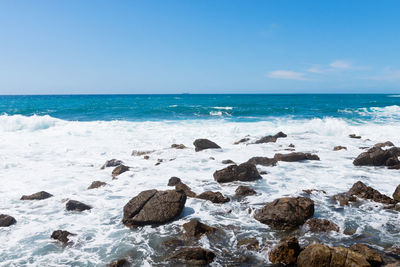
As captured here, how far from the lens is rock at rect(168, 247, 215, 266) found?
14.9ft

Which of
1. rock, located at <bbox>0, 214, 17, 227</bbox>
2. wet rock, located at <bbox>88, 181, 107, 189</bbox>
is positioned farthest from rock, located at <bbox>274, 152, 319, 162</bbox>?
rock, located at <bbox>0, 214, 17, 227</bbox>

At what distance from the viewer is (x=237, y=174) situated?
8.38 metres

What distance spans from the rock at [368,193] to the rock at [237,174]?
247 centimetres

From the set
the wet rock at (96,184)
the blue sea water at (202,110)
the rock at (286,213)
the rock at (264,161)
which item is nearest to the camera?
the rock at (286,213)

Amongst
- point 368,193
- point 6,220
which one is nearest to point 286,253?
point 368,193

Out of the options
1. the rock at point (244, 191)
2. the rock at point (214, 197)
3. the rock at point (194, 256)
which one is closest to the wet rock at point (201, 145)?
the rock at point (244, 191)

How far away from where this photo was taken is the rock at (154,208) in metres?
5.87

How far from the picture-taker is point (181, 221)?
593 cm

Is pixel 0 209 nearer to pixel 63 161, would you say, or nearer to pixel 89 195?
pixel 89 195

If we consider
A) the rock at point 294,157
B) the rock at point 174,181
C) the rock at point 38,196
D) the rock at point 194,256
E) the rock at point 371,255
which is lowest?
the rock at point 38,196

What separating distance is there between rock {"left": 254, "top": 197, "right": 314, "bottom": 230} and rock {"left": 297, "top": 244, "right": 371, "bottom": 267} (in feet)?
4.19

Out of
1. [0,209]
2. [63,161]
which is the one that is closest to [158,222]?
[0,209]

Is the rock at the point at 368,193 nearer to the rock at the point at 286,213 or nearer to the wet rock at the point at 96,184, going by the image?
the rock at the point at 286,213

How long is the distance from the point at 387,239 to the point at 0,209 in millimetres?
8091
